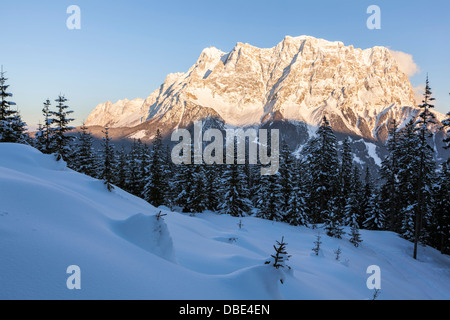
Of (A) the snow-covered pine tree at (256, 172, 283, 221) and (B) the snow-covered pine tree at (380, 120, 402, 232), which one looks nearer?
(B) the snow-covered pine tree at (380, 120, 402, 232)

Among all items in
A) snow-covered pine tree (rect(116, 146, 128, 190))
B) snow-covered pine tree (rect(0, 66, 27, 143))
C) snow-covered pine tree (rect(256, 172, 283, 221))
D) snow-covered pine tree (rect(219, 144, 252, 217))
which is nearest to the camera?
snow-covered pine tree (rect(0, 66, 27, 143))

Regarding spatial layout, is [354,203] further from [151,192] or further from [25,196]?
[25,196]

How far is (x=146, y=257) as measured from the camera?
4.57m

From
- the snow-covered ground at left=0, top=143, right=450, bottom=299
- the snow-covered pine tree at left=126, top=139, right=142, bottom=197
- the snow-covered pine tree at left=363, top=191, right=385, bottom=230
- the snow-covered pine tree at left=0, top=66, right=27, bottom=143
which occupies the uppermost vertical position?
the snow-covered pine tree at left=0, top=66, right=27, bottom=143

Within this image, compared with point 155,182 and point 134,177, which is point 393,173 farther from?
point 134,177

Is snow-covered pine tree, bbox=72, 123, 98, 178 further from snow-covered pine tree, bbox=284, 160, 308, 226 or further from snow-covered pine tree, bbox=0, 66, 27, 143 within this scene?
snow-covered pine tree, bbox=284, 160, 308, 226

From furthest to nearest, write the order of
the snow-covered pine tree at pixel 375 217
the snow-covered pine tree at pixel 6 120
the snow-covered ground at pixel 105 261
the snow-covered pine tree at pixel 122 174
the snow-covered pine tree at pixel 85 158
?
the snow-covered pine tree at pixel 122 174 < the snow-covered pine tree at pixel 375 217 < the snow-covered pine tree at pixel 85 158 < the snow-covered pine tree at pixel 6 120 < the snow-covered ground at pixel 105 261

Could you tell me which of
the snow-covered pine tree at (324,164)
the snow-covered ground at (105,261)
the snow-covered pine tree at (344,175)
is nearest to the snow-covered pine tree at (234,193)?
the snow-covered pine tree at (324,164)

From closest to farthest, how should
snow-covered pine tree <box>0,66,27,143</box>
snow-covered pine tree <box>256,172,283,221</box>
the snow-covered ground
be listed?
the snow-covered ground
snow-covered pine tree <box>0,66,27,143</box>
snow-covered pine tree <box>256,172,283,221</box>

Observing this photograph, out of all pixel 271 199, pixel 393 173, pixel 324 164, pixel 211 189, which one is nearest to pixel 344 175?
pixel 393 173

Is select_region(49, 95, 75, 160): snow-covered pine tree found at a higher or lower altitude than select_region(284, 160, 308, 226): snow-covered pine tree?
higher

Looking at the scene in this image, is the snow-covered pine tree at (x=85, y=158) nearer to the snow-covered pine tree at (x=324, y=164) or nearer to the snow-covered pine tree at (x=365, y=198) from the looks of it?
the snow-covered pine tree at (x=324, y=164)

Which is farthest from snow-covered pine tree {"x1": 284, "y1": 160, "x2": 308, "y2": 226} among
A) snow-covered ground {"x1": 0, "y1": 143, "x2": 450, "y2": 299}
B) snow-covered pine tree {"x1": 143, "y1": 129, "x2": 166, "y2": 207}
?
snow-covered ground {"x1": 0, "y1": 143, "x2": 450, "y2": 299}

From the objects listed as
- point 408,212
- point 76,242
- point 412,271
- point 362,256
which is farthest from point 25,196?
point 408,212
